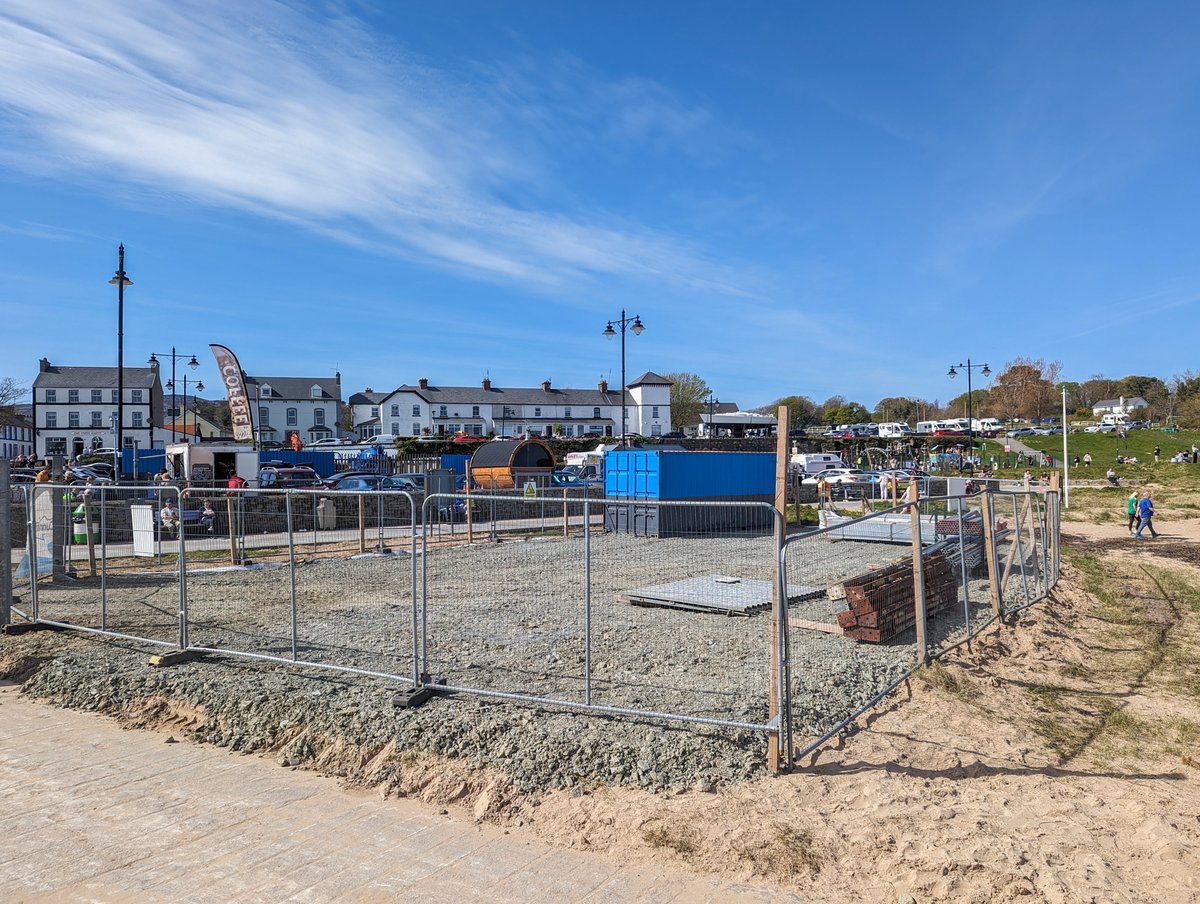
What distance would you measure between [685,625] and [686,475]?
535 inches

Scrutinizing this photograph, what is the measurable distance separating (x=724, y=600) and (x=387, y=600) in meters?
4.99

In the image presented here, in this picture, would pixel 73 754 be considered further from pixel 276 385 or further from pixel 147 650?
pixel 276 385

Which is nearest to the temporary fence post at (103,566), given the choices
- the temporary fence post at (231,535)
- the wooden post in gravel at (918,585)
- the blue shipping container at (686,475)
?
the temporary fence post at (231,535)

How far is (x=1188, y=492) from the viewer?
34250 millimetres

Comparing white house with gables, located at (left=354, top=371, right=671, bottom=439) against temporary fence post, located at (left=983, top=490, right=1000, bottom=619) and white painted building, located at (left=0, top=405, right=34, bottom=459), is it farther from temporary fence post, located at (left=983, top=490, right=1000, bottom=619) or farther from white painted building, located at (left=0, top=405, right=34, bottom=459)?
temporary fence post, located at (left=983, top=490, right=1000, bottom=619)

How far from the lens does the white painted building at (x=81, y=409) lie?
7819 cm

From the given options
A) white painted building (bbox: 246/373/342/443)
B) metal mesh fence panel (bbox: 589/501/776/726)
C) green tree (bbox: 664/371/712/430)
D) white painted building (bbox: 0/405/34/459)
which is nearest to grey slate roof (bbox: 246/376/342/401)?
white painted building (bbox: 246/373/342/443)

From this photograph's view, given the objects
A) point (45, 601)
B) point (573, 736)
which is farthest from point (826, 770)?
point (45, 601)

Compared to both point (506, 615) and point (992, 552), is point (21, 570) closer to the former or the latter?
point (506, 615)

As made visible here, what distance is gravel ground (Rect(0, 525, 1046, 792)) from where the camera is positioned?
5.92 m

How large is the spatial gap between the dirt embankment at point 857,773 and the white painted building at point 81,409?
81.1m

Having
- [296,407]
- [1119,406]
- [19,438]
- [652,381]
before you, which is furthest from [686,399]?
[19,438]

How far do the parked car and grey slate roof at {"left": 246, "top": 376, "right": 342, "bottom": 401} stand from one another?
62.8 m

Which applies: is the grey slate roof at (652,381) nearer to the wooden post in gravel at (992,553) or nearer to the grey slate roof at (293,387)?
the grey slate roof at (293,387)
